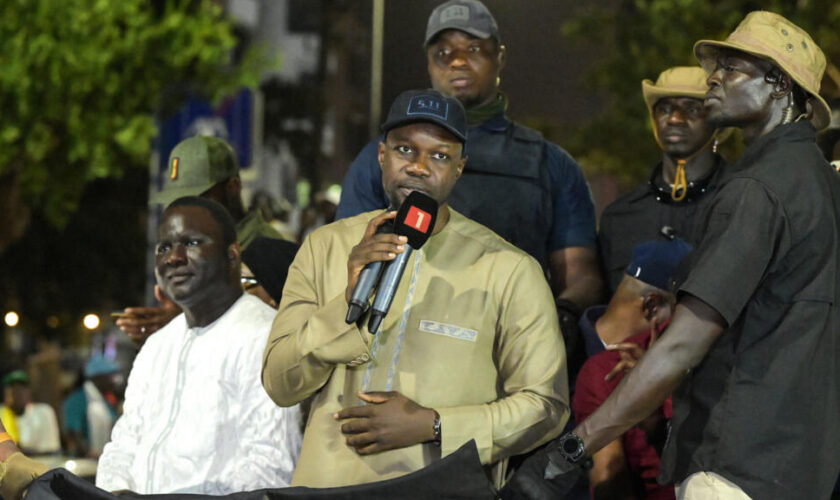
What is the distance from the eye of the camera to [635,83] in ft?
53.3

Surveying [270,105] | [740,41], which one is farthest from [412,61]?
[270,105]

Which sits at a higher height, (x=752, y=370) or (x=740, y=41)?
(x=740, y=41)

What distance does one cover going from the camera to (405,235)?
391cm

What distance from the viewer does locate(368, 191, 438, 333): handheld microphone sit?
388 cm

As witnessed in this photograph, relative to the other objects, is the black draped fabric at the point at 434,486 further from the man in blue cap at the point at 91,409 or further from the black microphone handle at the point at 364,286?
the man in blue cap at the point at 91,409

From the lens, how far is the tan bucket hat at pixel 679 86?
5.95 metres

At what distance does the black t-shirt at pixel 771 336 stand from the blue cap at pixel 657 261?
3.30ft

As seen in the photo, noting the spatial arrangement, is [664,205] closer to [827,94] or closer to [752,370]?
[752,370]

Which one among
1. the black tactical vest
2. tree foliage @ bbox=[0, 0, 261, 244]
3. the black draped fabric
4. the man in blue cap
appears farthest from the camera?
tree foliage @ bbox=[0, 0, 261, 244]

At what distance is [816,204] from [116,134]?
57.8 feet

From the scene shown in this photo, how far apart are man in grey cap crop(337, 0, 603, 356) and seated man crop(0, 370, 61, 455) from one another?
9.80 m

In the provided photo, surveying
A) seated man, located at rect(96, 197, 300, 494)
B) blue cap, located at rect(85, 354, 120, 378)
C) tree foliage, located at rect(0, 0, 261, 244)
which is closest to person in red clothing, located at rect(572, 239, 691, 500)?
seated man, located at rect(96, 197, 300, 494)

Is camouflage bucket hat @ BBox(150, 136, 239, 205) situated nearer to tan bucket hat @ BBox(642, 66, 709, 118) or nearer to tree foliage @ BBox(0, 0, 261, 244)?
tan bucket hat @ BBox(642, 66, 709, 118)

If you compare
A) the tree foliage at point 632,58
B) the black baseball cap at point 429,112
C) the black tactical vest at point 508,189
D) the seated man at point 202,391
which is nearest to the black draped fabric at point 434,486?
the seated man at point 202,391
